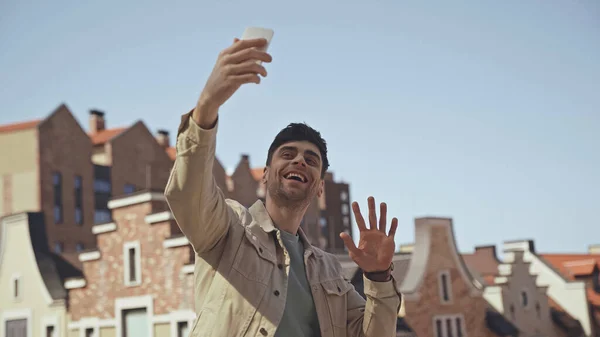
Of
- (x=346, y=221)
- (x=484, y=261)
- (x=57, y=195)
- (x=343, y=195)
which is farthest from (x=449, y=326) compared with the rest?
(x=343, y=195)

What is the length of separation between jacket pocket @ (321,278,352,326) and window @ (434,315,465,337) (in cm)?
2311

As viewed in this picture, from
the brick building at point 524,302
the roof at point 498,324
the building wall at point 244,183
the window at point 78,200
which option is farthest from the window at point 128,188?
the roof at point 498,324

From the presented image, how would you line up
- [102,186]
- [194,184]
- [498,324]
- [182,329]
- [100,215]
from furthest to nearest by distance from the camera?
[100,215]
[102,186]
[498,324]
[182,329]
[194,184]

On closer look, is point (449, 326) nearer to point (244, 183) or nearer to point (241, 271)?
point (241, 271)

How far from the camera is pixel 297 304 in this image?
10.6ft

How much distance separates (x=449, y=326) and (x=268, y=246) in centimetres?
2439

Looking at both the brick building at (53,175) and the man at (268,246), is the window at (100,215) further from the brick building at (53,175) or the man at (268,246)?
the man at (268,246)

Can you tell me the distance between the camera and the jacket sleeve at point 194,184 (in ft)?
8.98

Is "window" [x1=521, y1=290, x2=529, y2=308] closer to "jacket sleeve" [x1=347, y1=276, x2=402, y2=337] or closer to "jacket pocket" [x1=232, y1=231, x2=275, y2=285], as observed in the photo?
"jacket sleeve" [x1=347, y1=276, x2=402, y2=337]

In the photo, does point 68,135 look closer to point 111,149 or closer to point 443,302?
point 111,149

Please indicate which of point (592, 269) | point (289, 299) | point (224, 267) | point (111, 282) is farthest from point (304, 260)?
point (592, 269)

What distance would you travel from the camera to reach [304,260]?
3439 mm

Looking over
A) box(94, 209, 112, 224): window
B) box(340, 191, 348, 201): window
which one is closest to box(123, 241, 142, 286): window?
box(94, 209, 112, 224): window

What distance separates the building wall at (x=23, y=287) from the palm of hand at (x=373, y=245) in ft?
73.4
